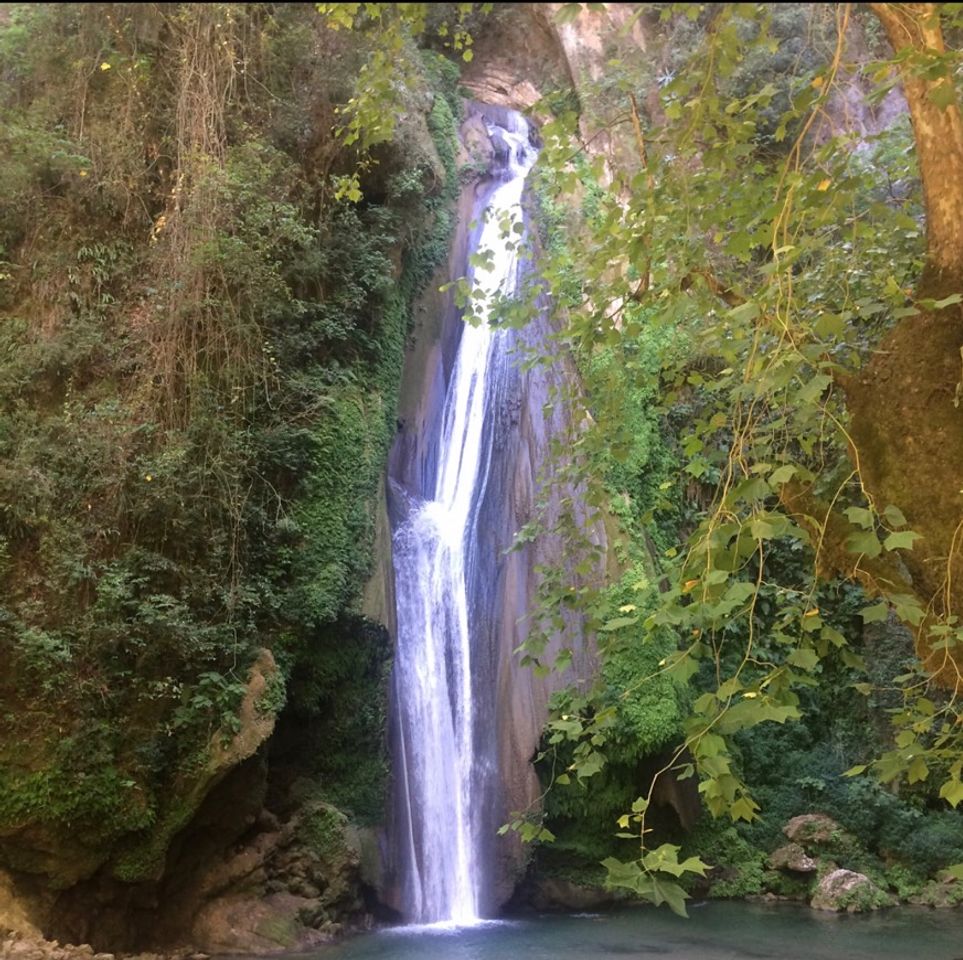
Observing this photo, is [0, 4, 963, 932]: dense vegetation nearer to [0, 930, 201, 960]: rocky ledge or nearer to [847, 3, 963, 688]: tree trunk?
[847, 3, 963, 688]: tree trunk

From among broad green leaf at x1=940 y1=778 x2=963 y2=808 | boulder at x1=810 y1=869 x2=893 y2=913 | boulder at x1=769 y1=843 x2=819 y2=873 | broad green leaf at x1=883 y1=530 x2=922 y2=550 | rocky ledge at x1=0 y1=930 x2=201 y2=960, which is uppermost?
broad green leaf at x1=883 y1=530 x2=922 y2=550

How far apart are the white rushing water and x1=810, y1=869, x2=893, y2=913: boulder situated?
3.89m

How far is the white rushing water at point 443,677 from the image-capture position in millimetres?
9273

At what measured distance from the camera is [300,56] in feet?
34.5

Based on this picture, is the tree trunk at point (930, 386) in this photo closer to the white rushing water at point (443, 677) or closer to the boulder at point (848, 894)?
the white rushing water at point (443, 677)

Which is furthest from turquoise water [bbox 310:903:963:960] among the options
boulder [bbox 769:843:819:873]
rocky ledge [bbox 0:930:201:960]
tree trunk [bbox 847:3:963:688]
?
tree trunk [bbox 847:3:963:688]

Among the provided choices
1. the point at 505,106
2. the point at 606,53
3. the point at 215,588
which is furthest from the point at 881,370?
the point at 505,106

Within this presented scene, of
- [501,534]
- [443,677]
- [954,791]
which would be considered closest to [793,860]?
[443,677]

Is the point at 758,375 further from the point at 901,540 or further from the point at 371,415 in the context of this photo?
the point at 371,415

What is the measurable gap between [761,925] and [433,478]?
6.30 metres

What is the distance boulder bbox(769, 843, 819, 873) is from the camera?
34.1 feet

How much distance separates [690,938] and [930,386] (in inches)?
244

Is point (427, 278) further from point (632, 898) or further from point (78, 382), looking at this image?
point (632, 898)

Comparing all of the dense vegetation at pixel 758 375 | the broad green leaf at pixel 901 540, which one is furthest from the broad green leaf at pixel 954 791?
the broad green leaf at pixel 901 540
